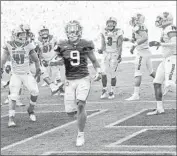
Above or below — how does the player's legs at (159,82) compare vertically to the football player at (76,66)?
below

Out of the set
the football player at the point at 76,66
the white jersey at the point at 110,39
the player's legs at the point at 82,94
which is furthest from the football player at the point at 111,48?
the football player at the point at 76,66

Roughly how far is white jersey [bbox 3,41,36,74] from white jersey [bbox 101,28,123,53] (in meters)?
3.16

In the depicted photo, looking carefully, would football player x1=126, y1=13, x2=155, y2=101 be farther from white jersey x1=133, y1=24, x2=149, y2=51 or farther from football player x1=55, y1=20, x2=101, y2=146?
football player x1=55, y1=20, x2=101, y2=146

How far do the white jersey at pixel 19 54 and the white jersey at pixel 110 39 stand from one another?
3.16 meters

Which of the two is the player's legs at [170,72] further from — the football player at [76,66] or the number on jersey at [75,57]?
the number on jersey at [75,57]

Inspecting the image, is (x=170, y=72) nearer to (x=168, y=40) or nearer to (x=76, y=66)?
(x=168, y=40)

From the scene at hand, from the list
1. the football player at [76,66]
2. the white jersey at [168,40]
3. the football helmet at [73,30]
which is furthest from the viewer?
the white jersey at [168,40]

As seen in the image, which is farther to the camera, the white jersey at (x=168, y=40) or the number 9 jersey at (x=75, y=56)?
the white jersey at (x=168, y=40)

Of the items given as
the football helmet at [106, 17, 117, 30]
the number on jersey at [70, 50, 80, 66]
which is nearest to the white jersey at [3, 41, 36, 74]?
the football helmet at [106, 17, 117, 30]

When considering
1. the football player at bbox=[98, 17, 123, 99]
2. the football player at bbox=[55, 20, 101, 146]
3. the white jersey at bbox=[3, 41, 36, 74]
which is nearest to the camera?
the football player at bbox=[55, 20, 101, 146]

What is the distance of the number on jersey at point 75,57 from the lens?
25.6 feet

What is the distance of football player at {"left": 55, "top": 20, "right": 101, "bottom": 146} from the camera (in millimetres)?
7754

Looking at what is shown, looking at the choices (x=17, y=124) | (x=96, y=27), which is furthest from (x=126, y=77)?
(x=96, y=27)

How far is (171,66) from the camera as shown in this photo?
11133 mm
